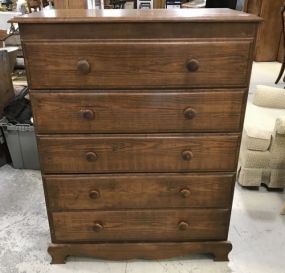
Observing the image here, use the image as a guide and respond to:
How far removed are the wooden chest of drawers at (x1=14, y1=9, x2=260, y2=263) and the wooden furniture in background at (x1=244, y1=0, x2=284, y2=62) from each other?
4197 mm

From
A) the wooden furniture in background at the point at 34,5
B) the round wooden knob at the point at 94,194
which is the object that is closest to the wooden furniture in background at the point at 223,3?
the round wooden knob at the point at 94,194

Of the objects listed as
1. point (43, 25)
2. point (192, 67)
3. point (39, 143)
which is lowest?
point (39, 143)

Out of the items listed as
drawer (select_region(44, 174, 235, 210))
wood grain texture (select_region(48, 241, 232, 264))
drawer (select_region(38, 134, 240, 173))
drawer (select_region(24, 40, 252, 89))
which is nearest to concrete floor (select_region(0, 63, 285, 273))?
wood grain texture (select_region(48, 241, 232, 264))

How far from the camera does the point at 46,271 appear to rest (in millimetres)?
1517

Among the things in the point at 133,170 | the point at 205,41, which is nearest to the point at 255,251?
the point at 133,170

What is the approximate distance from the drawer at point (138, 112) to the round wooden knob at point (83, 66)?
0.09 m

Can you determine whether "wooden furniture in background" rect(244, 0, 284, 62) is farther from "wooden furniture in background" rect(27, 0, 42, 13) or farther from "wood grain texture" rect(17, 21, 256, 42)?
"wood grain texture" rect(17, 21, 256, 42)

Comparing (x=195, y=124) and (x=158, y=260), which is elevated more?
(x=195, y=124)

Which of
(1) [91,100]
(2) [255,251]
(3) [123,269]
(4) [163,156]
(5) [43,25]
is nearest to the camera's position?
(5) [43,25]

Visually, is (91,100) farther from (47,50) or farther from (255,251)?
(255,251)

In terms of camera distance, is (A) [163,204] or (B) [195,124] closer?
(B) [195,124]

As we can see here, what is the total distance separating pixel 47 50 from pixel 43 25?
86mm

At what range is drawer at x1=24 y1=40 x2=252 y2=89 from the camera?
1.13m

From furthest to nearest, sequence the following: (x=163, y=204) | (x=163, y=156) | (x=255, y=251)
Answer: (x=255, y=251) < (x=163, y=204) < (x=163, y=156)
